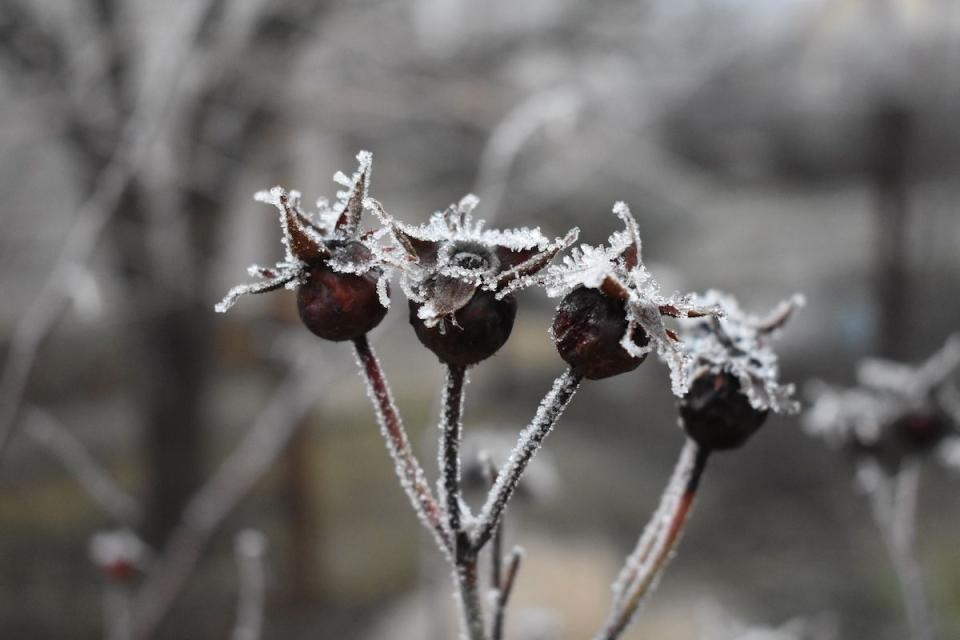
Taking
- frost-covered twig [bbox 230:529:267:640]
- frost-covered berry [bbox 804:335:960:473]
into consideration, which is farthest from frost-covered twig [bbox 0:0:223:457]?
frost-covered berry [bbox 804:335:960:473]

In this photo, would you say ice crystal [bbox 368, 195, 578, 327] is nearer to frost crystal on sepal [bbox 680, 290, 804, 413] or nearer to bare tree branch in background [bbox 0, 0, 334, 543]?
frost crystal on sepal [bbox 680, 290, 804, 413]

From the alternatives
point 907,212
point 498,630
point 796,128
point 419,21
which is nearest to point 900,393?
point 498,630

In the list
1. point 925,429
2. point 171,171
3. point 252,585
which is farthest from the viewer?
point 171,171

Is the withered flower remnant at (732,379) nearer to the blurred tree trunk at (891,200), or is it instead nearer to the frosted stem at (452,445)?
the frosted stem at (452,445)

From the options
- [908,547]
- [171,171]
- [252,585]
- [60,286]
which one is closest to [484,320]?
[252,585]

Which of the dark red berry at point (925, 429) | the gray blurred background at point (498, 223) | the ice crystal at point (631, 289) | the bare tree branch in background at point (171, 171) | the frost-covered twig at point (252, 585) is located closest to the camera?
the ice crystal at point (631, 289)

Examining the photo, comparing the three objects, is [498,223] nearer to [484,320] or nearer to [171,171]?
[171,171]

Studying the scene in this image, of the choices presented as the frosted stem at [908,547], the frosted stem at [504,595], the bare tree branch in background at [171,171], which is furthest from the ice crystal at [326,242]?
the bare tree branch in background at [171,171]
